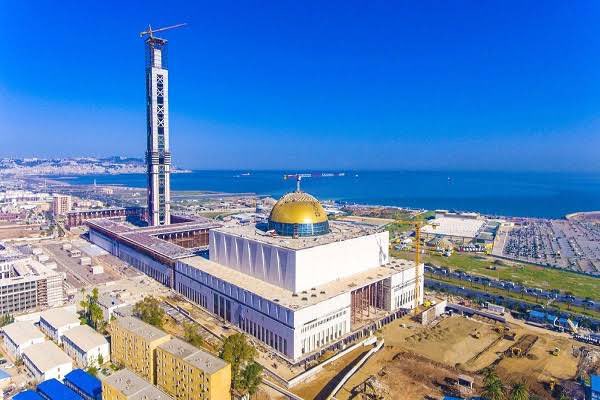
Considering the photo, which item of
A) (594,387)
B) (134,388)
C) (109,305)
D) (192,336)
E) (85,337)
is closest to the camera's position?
(134,388)

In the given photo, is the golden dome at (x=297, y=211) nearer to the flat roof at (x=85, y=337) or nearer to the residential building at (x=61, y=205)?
the flat roof at (x=85, y=337)

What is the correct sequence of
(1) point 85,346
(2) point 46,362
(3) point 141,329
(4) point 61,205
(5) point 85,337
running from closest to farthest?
(2) point 46,362 → (3) point 141,329 → (1) point 85,346 → (5) point 85,337 → (4) point 61,205

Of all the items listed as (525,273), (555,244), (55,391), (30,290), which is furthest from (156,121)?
(555,244)

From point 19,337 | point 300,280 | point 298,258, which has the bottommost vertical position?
point 19,337

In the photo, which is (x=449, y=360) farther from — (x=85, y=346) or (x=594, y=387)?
(x=85, y=346)

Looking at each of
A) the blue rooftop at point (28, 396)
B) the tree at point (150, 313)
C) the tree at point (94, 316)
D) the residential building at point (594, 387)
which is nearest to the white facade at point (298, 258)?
the tree at point (150, 313)

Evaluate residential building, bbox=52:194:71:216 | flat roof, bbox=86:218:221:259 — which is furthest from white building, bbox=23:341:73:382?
residential building, bbox=52:194:71:216

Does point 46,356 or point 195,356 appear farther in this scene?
point 46,356

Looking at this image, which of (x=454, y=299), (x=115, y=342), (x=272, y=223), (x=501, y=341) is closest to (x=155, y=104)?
(x=272, y=223)
